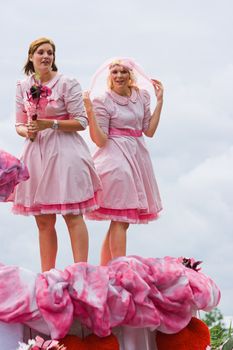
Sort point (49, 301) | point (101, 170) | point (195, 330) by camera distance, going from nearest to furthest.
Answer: point (49, 301) → point (195, 330) → point (101, 170)

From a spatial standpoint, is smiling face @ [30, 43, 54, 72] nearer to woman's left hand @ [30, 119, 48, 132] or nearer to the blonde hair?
woman's left hand @ [30, 119, 48, 132]

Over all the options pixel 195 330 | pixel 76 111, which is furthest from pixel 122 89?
pixel 195 330

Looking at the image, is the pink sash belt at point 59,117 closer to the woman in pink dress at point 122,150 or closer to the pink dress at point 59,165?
the pink dress at point 59,165

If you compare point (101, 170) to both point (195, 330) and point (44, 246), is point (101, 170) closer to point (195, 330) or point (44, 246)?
point (44, 246)

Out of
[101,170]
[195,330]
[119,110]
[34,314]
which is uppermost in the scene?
[119,110]

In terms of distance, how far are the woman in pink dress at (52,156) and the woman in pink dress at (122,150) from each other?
171mm

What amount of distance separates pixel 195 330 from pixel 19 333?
1.12m

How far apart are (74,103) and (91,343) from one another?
1460 mm

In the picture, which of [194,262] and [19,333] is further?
[194,262]

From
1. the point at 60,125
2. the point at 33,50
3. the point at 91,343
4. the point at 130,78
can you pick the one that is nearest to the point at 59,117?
the point at 60,125

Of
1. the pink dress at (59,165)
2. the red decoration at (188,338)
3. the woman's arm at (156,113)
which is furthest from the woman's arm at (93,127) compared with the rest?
the red decoration at (188,338)

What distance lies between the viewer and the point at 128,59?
558 cm

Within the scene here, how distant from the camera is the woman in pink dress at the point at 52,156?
16.5 ft

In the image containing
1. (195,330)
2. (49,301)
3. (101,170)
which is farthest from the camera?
(101,170)
